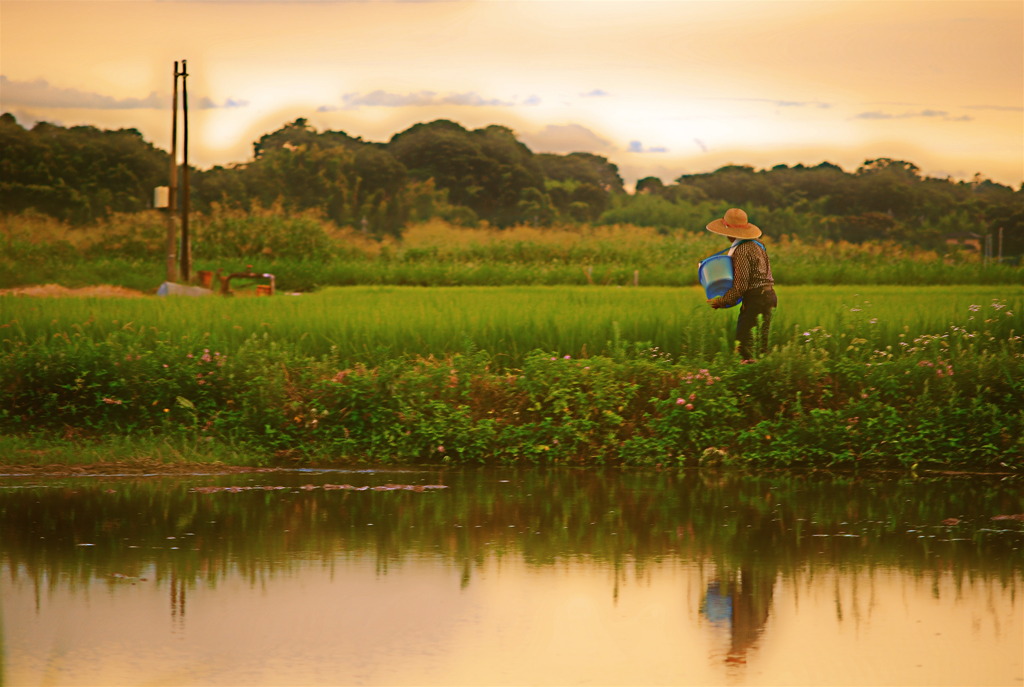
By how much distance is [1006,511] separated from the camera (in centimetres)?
958

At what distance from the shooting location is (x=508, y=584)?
7.24 m

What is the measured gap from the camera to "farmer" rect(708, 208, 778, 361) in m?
14.0

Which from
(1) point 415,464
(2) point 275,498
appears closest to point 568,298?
(1) point 415,464

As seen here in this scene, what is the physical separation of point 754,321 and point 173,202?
2953 centimetres

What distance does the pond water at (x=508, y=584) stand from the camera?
5.83 m

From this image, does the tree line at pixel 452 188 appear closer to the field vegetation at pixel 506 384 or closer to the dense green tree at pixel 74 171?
the dense green tree at pixel 74 171

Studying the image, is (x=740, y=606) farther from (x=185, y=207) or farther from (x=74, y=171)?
(x=74, y=171)

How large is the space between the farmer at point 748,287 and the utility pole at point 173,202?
27798 millimetres

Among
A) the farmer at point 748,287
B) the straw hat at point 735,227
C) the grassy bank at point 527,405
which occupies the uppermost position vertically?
the straw hat at point 735,227

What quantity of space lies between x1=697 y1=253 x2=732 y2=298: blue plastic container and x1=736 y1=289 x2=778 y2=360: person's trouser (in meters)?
0.28

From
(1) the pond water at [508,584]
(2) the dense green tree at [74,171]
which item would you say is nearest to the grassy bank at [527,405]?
(1) the pond water at [508,584]

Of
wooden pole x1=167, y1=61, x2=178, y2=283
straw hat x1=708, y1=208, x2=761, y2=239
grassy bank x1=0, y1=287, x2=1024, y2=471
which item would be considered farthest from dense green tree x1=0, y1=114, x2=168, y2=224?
straw hat x1=708, y1=208, x2=761, y2=239

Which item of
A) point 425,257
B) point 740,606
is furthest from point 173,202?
point 740,606

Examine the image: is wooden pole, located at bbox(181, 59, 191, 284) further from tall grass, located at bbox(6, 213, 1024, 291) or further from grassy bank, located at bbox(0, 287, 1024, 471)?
grassy bank, located at bbox(0, 287, 1024, 471)
